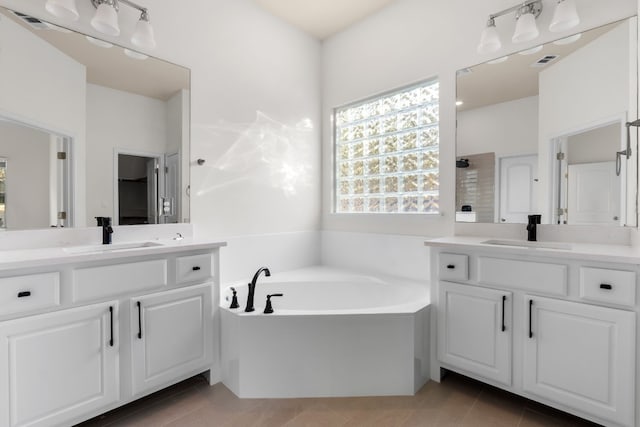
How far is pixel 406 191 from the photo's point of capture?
108 inches

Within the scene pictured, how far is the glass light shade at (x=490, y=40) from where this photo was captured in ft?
6.71

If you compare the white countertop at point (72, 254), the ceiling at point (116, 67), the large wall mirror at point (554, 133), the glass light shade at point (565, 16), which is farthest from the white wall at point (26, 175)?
the glass light shade at point (565, 16)

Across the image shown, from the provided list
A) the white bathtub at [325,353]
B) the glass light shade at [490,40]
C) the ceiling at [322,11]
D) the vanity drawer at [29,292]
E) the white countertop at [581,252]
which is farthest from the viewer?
the ceiling at [322,11]

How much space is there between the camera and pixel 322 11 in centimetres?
283

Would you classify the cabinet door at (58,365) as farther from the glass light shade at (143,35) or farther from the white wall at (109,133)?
the glass light shade at (143,35)

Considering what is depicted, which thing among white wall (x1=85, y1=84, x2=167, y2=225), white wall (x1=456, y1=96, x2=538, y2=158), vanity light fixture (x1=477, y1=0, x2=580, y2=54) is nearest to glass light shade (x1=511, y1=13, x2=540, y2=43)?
vanity light fixture (x1=477, y1=0, x2=580, y2=54)

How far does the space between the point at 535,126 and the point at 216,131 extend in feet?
7.25

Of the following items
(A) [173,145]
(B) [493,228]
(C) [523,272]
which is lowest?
(C) [523,272]

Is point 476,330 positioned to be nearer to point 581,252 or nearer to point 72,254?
point 581,252

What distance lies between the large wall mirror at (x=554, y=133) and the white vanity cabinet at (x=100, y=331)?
190 cm

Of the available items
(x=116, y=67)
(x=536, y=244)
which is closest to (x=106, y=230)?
(x=116, y=67)

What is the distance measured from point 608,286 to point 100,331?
7.56ft

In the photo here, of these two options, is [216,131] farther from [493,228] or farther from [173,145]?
[493,228]

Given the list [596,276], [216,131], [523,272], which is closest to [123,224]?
[216,131]
